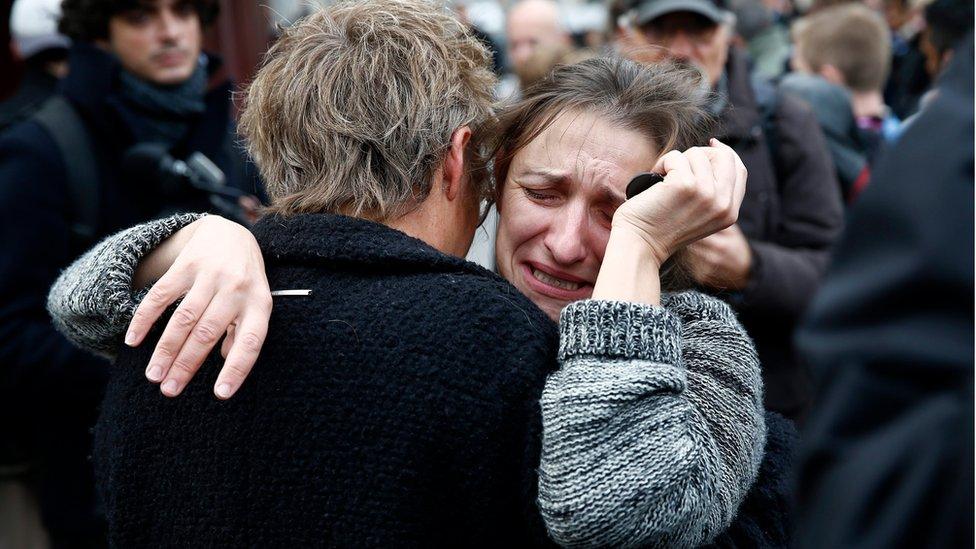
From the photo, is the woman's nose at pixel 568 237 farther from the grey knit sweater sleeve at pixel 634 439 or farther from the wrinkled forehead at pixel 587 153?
the grey knit sweater sleeve at pixel 634 439

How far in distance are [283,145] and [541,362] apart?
582mm

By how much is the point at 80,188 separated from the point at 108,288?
5.32 feet

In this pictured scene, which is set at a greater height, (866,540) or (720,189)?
(866,540)

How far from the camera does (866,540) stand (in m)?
0.91

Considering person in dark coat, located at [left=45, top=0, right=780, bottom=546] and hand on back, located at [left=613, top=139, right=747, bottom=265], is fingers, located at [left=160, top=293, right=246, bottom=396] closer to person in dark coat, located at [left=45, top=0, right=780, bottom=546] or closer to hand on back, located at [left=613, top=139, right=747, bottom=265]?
person in dark coat, located at [left=45, top=0, right=780, bottom=546]

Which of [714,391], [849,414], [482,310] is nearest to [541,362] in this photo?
[482,310]

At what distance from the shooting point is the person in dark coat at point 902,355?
875mm

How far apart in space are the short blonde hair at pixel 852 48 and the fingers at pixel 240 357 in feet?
13.7

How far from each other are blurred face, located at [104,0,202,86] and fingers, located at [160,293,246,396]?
2.30 metres

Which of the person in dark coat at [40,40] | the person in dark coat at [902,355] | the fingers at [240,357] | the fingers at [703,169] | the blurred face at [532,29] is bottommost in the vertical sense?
the blurred face at [532,29]

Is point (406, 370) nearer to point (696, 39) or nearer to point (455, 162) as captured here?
point (455, 162)

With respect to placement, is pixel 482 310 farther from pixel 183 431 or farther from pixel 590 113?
pixel 590 113

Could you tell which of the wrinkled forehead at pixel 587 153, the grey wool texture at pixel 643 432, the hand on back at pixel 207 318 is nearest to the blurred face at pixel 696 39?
the wrinkled forehead at pixel 587 153

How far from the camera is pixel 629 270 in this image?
165 cm
